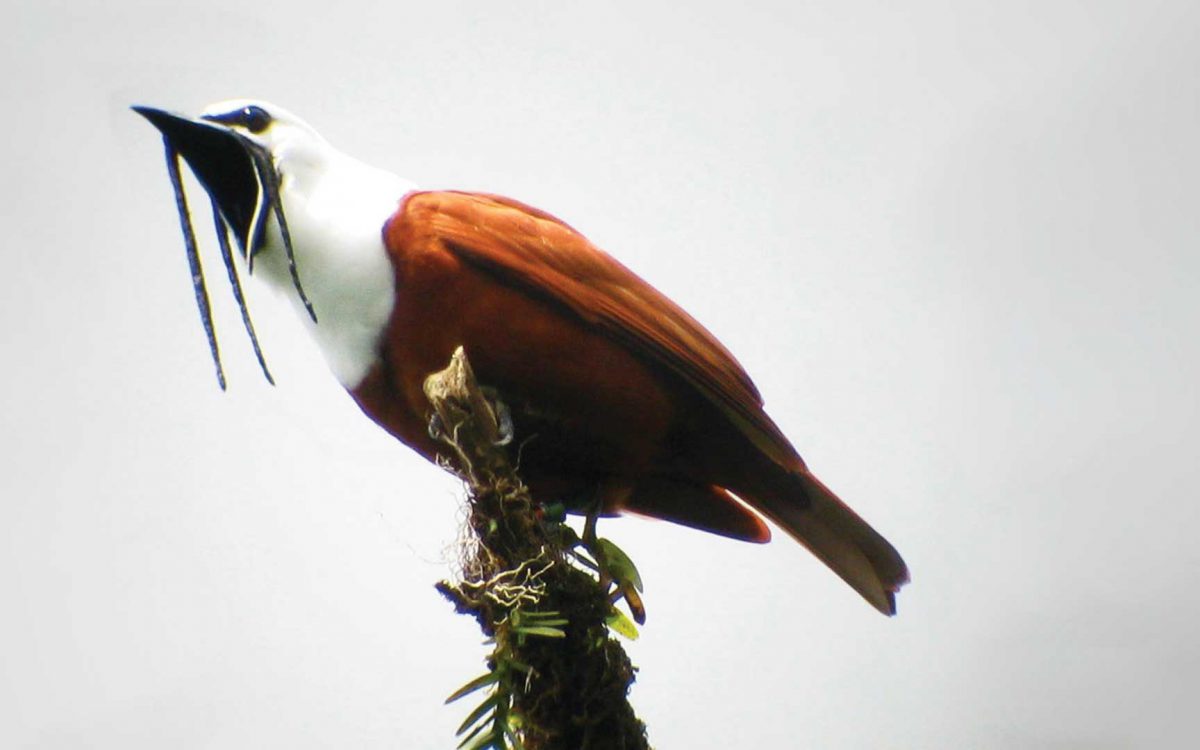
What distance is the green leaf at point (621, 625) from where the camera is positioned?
2228mm

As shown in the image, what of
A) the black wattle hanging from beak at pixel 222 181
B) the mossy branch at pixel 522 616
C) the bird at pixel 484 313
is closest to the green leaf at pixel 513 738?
the mossy branch at pixel 522 616

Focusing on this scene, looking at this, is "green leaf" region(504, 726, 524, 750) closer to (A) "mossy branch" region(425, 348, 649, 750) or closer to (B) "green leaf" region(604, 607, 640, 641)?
(A) "mossy branch" region(425, 348, 649, 750)

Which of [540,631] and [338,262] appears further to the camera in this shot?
[338,262]

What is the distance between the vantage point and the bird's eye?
2.44m

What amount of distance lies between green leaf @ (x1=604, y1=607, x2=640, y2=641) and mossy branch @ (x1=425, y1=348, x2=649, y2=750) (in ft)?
0.16

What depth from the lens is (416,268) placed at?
2.32m

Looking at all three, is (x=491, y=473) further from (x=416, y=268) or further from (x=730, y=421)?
(x=730, y=421)

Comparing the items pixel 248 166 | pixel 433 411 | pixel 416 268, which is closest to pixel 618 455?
pixel 433 411

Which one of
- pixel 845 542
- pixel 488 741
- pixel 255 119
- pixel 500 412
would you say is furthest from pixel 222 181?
pixel 845 542

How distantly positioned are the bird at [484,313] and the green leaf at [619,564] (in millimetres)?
150

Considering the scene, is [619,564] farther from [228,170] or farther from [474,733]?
[228,170]

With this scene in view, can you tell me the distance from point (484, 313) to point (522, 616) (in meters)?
0.63

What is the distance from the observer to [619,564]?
246cm

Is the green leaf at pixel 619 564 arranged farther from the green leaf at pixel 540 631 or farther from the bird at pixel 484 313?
the green leaf at pixel 540 631
